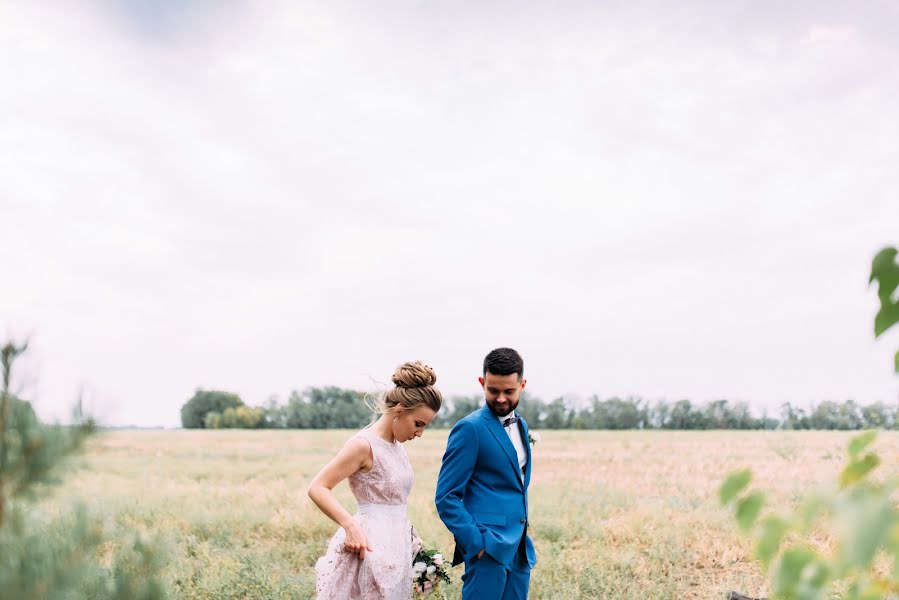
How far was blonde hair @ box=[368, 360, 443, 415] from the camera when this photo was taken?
15.4 feet

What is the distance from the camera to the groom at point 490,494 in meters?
4.55

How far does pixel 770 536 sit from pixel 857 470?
0.22m

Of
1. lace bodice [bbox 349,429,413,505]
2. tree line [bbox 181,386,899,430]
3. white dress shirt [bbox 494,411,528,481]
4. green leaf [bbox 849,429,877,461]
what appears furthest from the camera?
tree line [bbox 181,386,899,430]

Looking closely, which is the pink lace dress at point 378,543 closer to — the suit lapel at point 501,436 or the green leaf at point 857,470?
the suit lapel at point 501,436

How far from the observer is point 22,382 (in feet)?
6.63

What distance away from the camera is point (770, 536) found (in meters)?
1.28

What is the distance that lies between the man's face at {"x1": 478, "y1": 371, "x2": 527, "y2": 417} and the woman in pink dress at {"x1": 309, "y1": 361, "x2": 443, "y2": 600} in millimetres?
335

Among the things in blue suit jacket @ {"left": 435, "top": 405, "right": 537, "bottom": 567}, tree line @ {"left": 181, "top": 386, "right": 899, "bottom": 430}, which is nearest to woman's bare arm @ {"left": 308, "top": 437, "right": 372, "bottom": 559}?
blue suit jacket @ {"left": 435, "top": 405, "right": 537, "bottom": 567}

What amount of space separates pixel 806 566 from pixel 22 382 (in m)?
1.88

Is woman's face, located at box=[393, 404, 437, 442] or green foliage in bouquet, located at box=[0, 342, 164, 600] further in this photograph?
woman's face, located at box=[393, 404, 437, 442]

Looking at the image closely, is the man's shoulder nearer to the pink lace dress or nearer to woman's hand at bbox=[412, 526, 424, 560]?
the pink lace dress

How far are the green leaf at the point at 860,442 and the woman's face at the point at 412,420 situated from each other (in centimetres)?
344

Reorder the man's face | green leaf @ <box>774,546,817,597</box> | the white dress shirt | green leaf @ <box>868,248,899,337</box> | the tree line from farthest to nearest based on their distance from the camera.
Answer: the tree line, the white dress shirt, the man's face, green leaf @ <box>868,248,899,337</box>, green leaf @ <box>774,546,817,597</box>

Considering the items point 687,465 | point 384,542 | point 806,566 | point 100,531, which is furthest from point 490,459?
point 687,465
